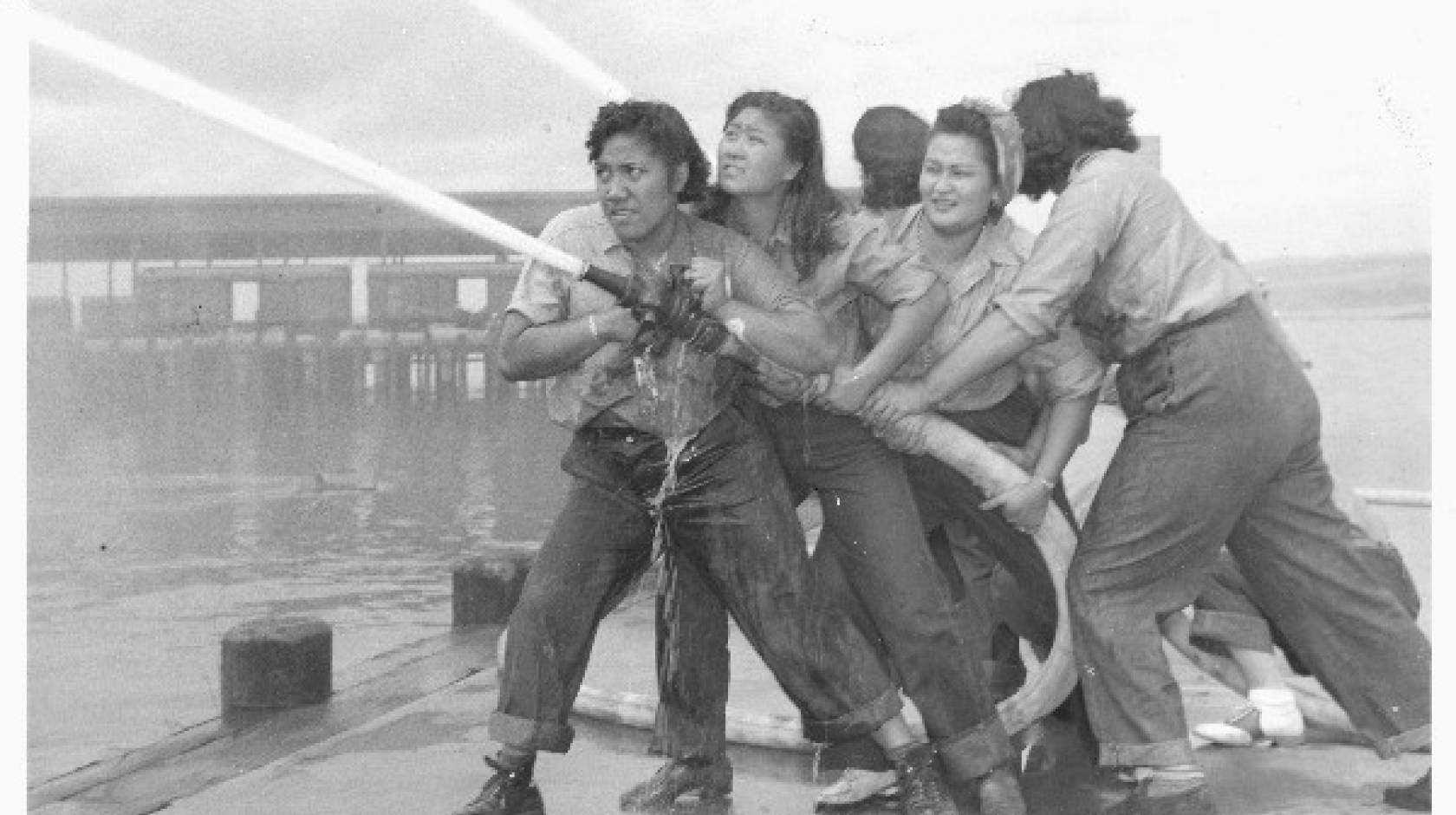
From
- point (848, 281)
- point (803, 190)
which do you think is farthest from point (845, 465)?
point (803, 190)

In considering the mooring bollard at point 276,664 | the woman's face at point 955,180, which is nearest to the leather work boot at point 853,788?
the woman's face at point 955,180

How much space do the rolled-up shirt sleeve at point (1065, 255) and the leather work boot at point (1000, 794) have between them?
3.22 feet

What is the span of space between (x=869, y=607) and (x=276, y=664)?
9.27 feet

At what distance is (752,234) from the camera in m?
4.47

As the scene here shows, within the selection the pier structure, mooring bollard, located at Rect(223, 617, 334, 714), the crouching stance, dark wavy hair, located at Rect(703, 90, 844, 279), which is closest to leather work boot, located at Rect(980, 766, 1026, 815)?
the crouching stance

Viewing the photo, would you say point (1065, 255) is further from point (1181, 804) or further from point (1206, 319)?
point (1181, 804)

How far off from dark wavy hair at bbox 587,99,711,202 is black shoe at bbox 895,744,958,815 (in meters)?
1.44

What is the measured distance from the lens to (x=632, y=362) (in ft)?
13.7

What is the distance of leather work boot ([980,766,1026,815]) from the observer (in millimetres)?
4137

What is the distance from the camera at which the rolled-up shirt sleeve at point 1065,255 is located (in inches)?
163

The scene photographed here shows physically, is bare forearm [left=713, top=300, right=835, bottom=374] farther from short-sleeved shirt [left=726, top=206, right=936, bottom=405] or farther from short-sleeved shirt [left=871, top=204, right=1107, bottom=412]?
short-sleeved shirt [left=871, top=204, right=1107, bottom=412]

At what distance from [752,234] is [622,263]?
365 mm
